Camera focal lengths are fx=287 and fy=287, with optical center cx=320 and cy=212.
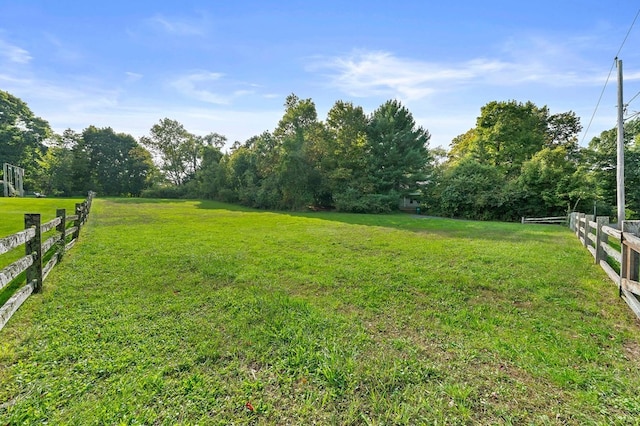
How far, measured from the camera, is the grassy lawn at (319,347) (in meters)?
2.18

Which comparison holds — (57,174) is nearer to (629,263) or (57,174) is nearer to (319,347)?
(319,347)

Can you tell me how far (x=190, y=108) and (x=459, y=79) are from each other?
1575 cm

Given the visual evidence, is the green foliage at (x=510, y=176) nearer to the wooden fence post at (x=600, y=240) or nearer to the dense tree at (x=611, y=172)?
the dense tree at (x=611, y=172)

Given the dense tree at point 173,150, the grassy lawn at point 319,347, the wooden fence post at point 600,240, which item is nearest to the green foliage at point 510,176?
the wooden fence post at point 600,240

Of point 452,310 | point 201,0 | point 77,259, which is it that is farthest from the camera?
point 201,0

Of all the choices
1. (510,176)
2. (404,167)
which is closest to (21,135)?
(404,167)

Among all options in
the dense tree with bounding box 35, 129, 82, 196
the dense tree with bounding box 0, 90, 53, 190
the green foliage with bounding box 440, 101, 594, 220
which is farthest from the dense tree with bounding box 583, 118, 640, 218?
the dense tree with bounding box 0, 90, 53, 190

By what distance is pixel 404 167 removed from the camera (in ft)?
81.8

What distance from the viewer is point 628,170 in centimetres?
1864

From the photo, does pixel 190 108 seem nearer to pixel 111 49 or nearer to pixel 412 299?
pixel 111 49

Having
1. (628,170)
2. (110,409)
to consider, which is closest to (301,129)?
(628,170)

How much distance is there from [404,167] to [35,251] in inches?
949

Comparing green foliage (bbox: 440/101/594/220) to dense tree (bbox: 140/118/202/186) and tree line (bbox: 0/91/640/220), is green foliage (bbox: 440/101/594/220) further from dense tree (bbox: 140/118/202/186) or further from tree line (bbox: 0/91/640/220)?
dense tree (bbox: 140/118/202/186)

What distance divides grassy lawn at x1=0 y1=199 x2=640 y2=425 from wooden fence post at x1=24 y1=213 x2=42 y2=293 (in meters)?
0.19
